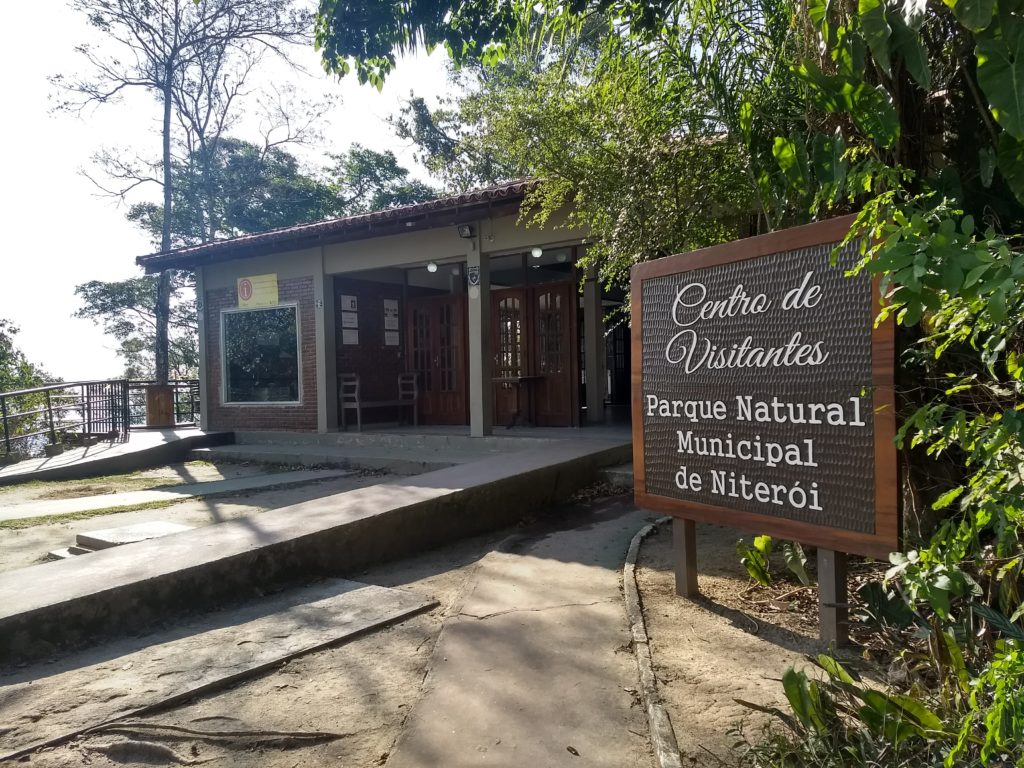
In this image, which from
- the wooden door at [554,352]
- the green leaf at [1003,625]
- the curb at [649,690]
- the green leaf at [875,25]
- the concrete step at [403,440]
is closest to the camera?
the green leaf at [1003,625]

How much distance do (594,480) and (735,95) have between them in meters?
4.18

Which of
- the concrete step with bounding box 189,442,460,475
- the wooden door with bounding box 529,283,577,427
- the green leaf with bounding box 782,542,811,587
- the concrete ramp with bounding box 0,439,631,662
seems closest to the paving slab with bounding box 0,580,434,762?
the concrete ramp with bounding box 0,439,631,662

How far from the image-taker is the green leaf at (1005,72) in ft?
5.65

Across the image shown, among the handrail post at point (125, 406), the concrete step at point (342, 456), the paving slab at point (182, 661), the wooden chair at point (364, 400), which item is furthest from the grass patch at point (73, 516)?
the handrail post at point (125, 406)

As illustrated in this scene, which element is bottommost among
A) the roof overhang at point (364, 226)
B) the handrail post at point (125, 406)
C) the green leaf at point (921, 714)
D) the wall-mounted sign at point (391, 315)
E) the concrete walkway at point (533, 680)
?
the concrete walkway at point (533, 680)

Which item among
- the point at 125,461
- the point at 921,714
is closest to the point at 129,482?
the point at 125,461

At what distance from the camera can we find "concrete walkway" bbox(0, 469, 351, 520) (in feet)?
24.2

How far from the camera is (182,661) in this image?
Result: 3.29 metres

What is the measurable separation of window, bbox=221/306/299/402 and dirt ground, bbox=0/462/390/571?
1858 mm

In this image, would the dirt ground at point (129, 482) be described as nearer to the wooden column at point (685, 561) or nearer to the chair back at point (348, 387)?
the chair back at point (348, 387)

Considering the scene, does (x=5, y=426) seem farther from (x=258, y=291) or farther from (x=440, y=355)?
(x=440, y=355)

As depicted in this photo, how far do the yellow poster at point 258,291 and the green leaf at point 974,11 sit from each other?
11.5 meters

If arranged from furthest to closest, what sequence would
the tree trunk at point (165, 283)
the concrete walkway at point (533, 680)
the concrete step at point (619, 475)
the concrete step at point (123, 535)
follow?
the tree trunk at point (165, 283), the concrete step at point (619, 475), the concrete step at point (123, 535), the concrete walkway at point (533, 680)

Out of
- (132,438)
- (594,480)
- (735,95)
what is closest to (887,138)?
(735,95)
